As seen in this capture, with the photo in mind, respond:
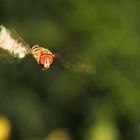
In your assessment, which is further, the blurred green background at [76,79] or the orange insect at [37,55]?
the blurred green background at [76,79]

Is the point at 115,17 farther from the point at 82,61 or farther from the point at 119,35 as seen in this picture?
the point at 82,61

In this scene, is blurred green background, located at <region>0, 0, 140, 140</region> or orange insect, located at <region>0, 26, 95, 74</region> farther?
blurred green background, located at <region>0, 0, 140, 140</region>

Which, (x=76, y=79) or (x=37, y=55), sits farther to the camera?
→ (x=76, y=79)

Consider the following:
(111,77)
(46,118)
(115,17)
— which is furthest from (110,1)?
(46,118)

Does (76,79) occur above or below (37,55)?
above

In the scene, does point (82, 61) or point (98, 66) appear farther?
point (98, 66)

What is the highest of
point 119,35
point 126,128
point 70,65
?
point 119,35

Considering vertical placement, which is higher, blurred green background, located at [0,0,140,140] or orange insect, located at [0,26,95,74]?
blurred green background, located at [0,0,140,140]

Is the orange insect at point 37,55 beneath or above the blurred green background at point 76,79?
beneath
